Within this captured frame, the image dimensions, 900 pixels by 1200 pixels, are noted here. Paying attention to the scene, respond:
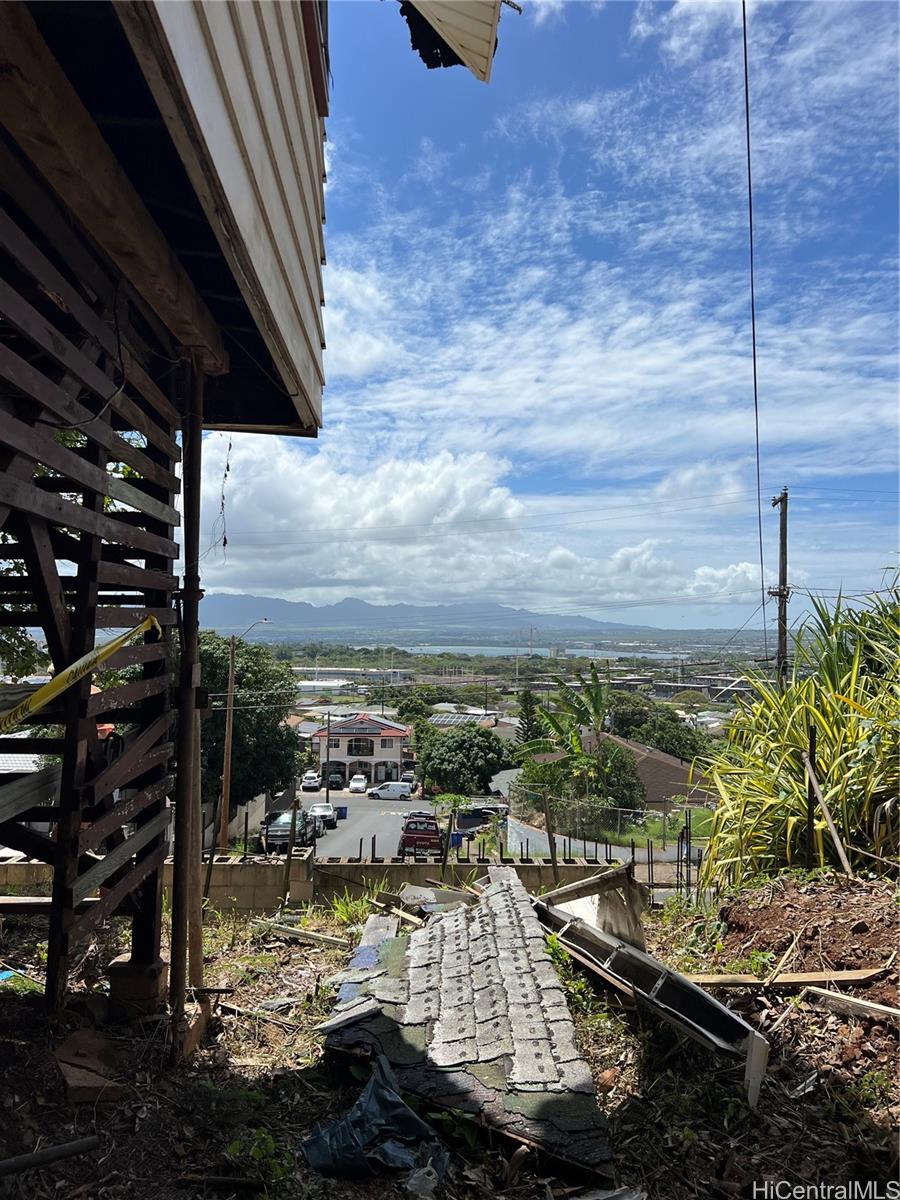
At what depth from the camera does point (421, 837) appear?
78.4ft

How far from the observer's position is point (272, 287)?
3.54 metres

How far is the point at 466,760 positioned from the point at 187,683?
37776 millimetres

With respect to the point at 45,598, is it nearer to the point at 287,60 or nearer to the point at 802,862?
the point at 287,60

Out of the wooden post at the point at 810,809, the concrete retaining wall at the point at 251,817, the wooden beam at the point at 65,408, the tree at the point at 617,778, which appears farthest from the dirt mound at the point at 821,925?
the concrete retaining wall at the point at 251,817

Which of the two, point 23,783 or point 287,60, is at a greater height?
point 287,60

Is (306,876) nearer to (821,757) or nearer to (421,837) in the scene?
(821,757)

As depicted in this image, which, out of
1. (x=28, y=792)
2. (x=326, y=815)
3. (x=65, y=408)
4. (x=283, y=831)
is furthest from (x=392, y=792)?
(x=65, y=408)

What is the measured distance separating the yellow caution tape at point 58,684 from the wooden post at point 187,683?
1010 millimetres

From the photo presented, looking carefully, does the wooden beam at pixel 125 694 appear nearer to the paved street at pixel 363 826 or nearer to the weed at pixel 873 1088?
the weed at pixel 873 1088

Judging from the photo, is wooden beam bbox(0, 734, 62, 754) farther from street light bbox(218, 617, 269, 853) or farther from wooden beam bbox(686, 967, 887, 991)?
street light bbox(218, 617, 269, 853)

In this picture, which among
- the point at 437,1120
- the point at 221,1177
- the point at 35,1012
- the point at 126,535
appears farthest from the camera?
the point at 126,535

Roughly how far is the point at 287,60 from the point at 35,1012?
4.86m

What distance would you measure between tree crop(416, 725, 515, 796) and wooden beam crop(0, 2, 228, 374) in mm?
38936

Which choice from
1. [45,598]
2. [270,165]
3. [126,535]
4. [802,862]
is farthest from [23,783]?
[802,862]
